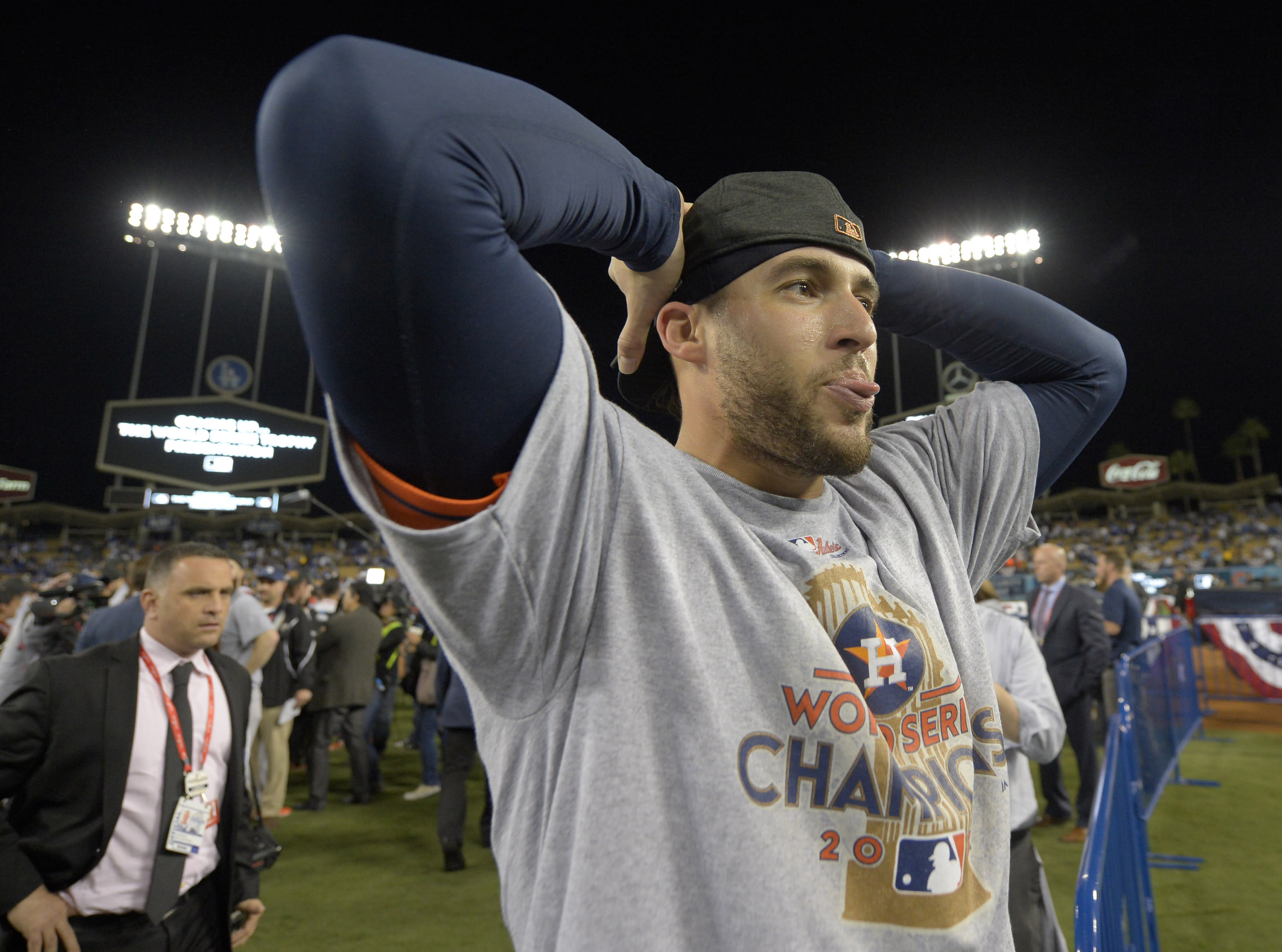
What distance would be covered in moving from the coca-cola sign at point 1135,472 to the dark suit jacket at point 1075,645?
5013 centimetres

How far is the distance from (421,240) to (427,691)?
7629 mm

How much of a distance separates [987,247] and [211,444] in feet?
89.7

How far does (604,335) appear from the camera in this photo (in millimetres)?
5480

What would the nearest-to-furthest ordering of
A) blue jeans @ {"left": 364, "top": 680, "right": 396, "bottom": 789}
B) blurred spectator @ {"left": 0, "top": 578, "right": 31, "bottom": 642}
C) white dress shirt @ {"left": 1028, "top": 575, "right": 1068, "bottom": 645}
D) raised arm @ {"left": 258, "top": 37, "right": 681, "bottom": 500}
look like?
raised arm @ {"left": 258, "top": 37, "right": 681, "bottom": 500} → white dress shirt @ {"left": 1028, "top": 575, "right": 1068, "bottom": 645} → blurred spectator @ {"left": 0, "top": 578, "right": 31, "bottom": 642} → blue jeans @ {"left": 364, "top": 680, "right": 396, "bottom": 789}

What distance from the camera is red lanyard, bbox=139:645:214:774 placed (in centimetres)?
286

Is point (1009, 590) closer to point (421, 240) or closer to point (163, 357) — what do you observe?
point (421, 240)

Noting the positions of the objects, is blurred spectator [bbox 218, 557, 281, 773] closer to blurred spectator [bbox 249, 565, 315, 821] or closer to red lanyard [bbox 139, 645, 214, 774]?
blurred spectator [bbox 249, 565, 315, 821]

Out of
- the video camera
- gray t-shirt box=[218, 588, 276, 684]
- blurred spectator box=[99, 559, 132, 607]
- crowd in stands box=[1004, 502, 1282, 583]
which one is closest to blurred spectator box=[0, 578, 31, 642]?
the video camera

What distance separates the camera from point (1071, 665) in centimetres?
643

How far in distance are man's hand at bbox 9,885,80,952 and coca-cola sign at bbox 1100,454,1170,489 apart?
186 ft

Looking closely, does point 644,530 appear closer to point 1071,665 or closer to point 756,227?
point 756,227

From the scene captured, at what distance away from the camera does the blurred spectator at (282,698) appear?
6785mm

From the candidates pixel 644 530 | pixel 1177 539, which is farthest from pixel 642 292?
pixel 1177 539

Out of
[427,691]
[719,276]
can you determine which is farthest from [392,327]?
[427,691]
